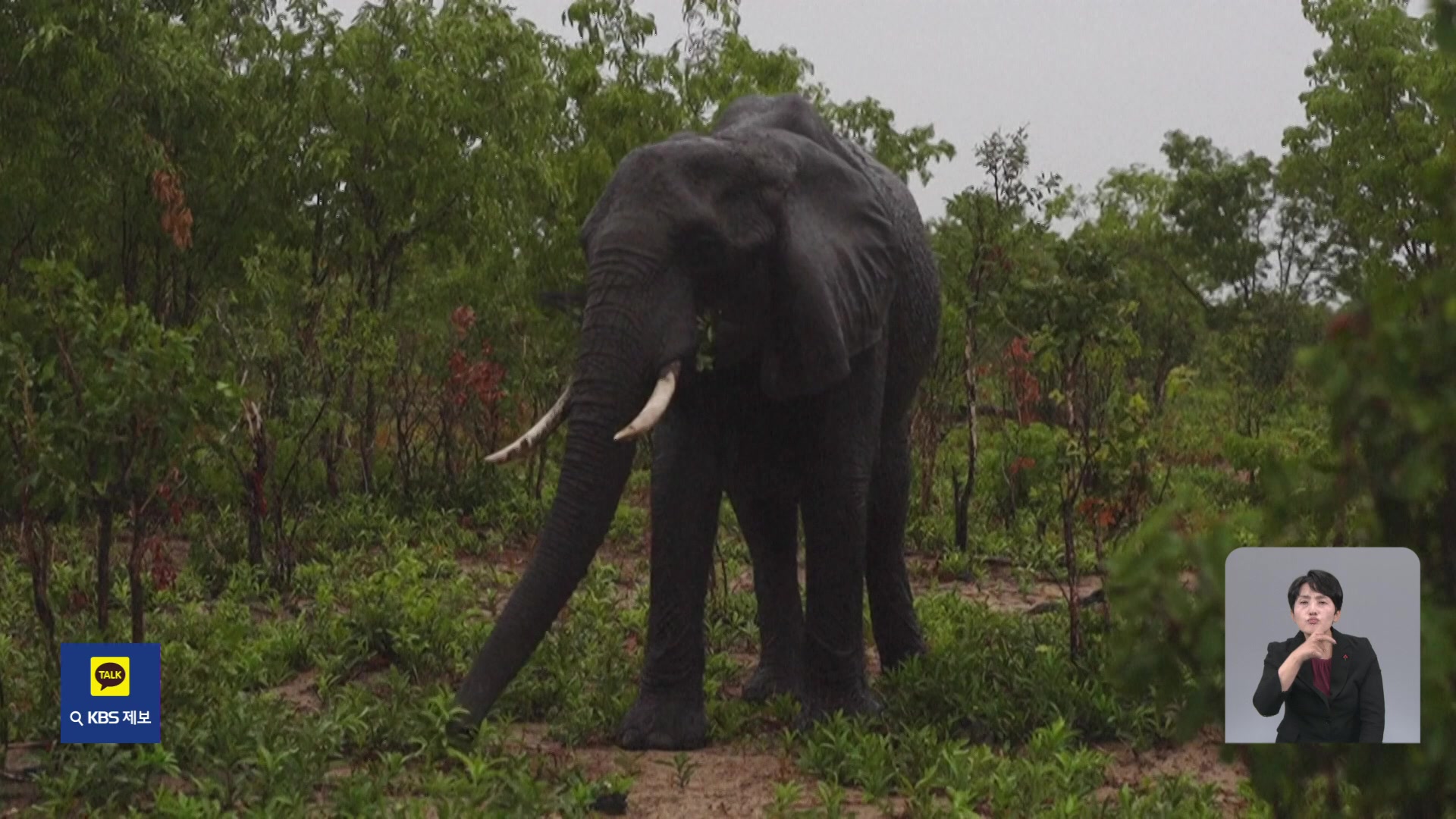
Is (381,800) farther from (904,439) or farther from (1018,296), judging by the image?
(1018,296)

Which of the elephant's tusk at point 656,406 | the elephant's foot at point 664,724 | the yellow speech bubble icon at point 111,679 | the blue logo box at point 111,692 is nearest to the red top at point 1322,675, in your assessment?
the elephant's tusk at point 656,406

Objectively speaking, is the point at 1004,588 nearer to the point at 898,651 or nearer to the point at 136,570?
the point at 898,651

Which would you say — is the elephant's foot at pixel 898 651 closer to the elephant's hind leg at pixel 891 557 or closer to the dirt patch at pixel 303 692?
the elephant's hind leg at pixel 891 557

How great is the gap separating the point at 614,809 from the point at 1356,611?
9.65 ft

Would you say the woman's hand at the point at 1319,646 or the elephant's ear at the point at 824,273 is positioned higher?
the elephant's ear at the point at 824,273

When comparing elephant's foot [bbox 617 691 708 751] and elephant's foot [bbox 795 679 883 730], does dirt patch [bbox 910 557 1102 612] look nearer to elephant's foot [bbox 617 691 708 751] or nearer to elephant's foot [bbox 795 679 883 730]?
elephant's foot [bbox 795 679 883 730]

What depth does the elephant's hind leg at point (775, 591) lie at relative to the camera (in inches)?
271

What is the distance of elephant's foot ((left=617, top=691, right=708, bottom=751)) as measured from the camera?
6000 millimetres

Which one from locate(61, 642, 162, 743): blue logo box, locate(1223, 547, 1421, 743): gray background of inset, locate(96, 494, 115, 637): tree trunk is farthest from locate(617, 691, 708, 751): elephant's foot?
locate(1223, 547, 1421, 743): gray background of inset

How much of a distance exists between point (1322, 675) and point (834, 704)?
12.4 feet

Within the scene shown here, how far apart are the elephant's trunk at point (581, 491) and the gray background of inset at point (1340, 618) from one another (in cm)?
297

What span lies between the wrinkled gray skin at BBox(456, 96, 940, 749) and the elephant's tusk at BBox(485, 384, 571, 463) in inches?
3.5

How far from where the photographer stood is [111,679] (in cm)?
550

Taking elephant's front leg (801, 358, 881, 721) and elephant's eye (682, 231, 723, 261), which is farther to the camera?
elephant's front leg (801, 358, 881, 721)
